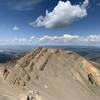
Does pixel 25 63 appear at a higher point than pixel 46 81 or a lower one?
higher

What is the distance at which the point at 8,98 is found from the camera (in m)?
37.7

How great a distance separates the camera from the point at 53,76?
61594mm

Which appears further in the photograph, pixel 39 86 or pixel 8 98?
pixel 39 86

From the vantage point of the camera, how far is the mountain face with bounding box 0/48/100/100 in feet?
169

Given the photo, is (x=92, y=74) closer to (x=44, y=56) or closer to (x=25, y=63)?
(x=44, y=56)

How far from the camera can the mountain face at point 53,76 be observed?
51.5 m

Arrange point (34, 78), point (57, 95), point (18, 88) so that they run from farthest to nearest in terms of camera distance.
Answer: point (34, 78) < point (57, 95) < point (18, 88)

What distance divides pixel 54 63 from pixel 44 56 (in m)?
4.65

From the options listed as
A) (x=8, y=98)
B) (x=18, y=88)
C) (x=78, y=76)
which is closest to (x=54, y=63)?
(x=78, y=76)

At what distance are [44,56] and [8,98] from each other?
33.6 m

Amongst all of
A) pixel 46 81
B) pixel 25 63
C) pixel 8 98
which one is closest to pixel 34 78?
pixel 46 81

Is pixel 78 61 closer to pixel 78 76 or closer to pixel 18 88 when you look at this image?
pixel 78 76

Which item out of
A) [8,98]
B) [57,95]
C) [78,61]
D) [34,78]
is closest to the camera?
[8,98]

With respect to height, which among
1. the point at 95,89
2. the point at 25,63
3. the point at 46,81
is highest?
the point at 25,63
